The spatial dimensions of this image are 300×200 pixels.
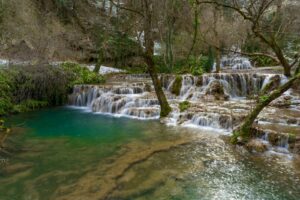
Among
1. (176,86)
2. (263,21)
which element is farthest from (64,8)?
(263,21)

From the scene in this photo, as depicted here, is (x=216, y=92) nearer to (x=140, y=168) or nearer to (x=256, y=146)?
(x=256, y=146)

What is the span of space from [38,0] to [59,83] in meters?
12.3

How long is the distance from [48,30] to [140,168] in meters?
14.7

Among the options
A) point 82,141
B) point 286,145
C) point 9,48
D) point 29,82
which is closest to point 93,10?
point 9,48

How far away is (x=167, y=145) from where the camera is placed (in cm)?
835

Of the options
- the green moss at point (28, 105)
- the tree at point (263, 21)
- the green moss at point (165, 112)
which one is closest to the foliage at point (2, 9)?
the green moss at point (28, 105)

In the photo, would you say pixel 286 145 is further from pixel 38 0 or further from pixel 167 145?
pixel 38 0

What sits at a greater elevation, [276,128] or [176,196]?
[276,128]

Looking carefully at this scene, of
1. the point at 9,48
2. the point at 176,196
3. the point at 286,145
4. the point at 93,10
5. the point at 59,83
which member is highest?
the point at 93,10

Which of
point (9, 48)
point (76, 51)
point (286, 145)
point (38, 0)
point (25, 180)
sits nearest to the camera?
point (25, 180)

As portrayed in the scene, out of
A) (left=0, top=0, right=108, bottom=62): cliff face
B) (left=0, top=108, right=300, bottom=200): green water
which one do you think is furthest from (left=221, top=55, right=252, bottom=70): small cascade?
(left=0, top=108, right=300, bottom=200): green water

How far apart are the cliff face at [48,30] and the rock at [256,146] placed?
403 inches

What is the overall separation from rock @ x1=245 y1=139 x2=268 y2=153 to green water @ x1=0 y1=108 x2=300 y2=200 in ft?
0.97

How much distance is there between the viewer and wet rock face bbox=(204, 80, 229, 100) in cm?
1430
